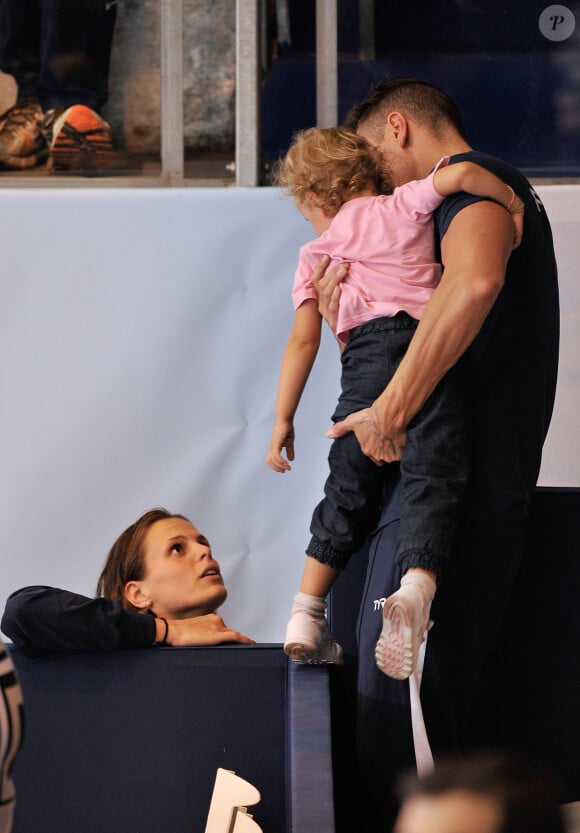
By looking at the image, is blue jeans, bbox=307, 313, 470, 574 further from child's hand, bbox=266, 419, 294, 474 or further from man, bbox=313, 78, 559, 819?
child's hand, bbox=266, 419, 294, 474

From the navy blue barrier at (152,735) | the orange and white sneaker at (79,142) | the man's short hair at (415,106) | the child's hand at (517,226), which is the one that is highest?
the orange and white sneaker at (79,142)

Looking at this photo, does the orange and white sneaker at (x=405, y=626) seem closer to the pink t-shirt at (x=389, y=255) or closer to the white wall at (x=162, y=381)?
the pink t-shirt at (x=389, y=255)

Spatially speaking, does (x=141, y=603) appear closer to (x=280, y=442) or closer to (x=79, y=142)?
(x=280, y=442)

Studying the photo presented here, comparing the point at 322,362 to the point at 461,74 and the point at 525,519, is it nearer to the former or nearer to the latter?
the point at 461,74

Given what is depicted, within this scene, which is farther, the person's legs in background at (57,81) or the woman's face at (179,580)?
the person's legs in background at (57,81)

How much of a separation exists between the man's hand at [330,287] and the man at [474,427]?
0.27 metres

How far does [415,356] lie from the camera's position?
5.88 ft

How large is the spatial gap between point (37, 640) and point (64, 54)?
8.60 feet

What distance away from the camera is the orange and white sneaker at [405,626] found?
1.66 m

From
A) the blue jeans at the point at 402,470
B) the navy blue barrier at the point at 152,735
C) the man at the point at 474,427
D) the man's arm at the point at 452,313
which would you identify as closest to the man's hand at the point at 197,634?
the navy blue barrier at the point at 152,735

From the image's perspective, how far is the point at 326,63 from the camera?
13.0 feet

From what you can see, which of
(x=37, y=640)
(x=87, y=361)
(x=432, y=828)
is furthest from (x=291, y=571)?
(x=432, y=828)

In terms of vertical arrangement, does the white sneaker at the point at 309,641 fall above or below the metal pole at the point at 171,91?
below

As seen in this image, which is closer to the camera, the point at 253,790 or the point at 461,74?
the point at 253,790
